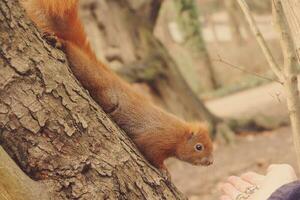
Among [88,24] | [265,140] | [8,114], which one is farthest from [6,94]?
[265,140]

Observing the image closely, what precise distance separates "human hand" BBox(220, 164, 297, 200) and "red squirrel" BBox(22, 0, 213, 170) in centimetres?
30

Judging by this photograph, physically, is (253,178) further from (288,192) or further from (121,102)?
(121,102)

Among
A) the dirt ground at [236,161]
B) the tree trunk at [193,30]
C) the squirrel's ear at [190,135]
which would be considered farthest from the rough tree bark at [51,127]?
the tree trunk at [193,30]

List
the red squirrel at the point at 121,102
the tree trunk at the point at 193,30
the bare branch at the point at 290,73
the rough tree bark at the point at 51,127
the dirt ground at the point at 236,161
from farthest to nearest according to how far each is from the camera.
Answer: the tree trunk at the point at 193,30 → the dirt ground at the point at 236,161 → the bare branch at the point at 290,73 → the red squirrel at the point at 121,102 → the rough tree bark at the point at 51,127

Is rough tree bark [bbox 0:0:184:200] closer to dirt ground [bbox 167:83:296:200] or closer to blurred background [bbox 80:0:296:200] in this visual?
dirt ground [bbox 167:83:296:200]

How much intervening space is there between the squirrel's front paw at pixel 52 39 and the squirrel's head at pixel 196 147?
1174 millimetres

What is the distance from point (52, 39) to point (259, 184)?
945 millimetres

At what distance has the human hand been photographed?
2135 mm

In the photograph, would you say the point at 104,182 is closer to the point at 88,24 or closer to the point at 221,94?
the point at 88,24

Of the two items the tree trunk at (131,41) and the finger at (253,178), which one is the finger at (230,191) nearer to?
the finger at (253,178)

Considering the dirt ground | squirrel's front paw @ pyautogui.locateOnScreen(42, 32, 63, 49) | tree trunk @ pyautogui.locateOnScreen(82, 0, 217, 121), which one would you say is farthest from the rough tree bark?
tree trunk @ pyautogui.locateOnScreen(82, 0, 217, 121)

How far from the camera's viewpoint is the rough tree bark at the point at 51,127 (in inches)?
72.3

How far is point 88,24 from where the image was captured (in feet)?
27.1

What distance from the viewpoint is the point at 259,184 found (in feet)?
7.61
